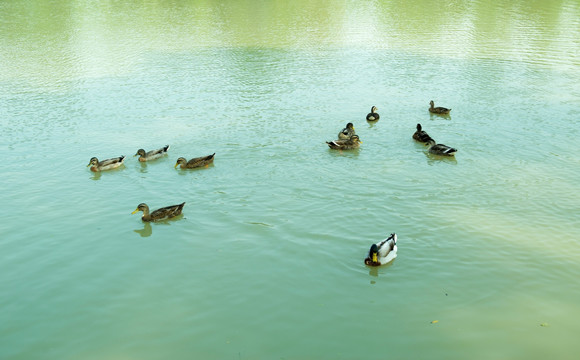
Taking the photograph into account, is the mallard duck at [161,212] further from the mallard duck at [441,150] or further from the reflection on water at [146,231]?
the mallard duck at [441,150]

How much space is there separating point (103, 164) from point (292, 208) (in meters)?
5.56

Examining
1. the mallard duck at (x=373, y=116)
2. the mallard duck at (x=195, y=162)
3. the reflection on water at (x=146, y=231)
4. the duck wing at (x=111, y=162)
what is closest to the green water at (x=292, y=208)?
the reflection on water at (x=146, y=231)

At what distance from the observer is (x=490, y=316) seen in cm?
845

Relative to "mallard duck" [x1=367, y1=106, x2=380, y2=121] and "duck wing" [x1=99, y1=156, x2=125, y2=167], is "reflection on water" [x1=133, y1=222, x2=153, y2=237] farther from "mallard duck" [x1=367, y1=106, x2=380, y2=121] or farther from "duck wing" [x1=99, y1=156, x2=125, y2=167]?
"mallard duck" [x1=367, y1=106, x2=380, y2=121]

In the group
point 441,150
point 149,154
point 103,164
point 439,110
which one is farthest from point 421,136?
point 103,164

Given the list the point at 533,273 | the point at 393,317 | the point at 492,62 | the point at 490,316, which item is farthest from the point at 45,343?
the point at 492,62

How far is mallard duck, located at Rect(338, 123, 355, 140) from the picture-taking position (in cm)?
1609

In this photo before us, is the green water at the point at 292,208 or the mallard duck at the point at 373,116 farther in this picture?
the mallard duck at the point at 373,116

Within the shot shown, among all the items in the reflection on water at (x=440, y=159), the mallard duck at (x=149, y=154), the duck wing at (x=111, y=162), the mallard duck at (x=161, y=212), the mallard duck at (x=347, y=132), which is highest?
the duck wing at (x=111, y=162)

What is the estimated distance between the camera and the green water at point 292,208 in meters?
8.35

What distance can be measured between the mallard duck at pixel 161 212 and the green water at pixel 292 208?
0.20m

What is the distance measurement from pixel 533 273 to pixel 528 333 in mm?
1725

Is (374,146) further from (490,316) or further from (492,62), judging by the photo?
(492,62)

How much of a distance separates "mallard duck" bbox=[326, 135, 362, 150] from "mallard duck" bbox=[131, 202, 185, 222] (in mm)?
4989
